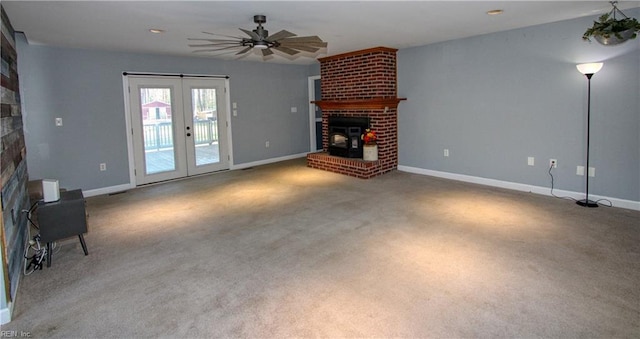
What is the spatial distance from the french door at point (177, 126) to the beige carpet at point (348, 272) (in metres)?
1.67

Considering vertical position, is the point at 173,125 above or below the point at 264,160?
above

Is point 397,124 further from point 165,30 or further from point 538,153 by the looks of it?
point 165,30

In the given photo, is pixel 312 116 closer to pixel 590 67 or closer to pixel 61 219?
pixel 590 67

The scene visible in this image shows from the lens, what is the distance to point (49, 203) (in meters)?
3.20

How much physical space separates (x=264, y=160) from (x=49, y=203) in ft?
16.4

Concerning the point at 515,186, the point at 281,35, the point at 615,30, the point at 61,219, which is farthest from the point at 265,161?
the point at 615,30

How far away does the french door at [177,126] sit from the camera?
6.21 meters

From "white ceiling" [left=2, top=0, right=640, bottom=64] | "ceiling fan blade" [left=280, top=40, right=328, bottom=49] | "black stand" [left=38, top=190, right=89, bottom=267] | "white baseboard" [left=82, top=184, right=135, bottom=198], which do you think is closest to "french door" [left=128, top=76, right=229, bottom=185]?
"white baseboard" [left=82, top=184, right=135, bottom=198]

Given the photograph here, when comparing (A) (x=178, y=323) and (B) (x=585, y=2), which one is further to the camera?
(B) (x=585, y=2)

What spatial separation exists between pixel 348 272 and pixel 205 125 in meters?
5.02

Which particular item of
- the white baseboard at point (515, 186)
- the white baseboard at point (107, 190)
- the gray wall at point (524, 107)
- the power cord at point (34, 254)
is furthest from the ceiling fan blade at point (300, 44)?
the white baseboard at point (107, 190)

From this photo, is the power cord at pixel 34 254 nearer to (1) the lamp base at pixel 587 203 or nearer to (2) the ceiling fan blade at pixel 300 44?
(2) the ceiling fan blade at pixel 300 44

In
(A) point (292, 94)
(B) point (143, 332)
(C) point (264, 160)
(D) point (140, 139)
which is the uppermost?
(A) point (292, 94)

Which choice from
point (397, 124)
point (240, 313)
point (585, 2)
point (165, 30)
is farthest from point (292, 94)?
point (240, 313)
